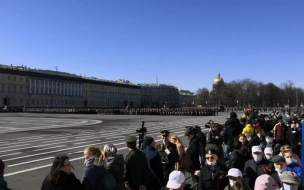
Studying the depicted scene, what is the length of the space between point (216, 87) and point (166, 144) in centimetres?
12954

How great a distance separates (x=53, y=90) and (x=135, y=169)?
118 metres

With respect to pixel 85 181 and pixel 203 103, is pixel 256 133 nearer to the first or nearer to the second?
pixel 85 181

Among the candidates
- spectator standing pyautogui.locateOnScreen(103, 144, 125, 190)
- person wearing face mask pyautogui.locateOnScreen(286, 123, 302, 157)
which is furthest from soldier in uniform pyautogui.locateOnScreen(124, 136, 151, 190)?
person wearing face mask pyautogui.locateOnScreen(286, 123, 302, 157)

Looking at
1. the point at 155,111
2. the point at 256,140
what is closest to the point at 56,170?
the point at 256,140

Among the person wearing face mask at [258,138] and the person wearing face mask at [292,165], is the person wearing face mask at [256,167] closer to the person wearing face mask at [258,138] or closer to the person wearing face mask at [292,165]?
the person wearing face mask at [292,165]

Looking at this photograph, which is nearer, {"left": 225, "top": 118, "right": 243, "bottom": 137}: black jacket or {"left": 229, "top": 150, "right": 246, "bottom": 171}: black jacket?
{"left": 229, "top": 150, "right": 246, "bottom": 171}: black jacket

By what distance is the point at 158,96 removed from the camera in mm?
182000

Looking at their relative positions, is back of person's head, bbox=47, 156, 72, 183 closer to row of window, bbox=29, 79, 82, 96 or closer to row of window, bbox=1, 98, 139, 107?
row of window, bbox=1, 98, 139, 107

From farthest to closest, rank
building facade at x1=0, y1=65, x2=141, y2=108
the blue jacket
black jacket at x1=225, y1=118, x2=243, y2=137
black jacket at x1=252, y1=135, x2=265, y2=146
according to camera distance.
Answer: building facade at x1=0, y1=65, x2=141, y2=108
black jacket at x1=225, y1=118, x2=243, y2=137
black jacket at x1=252, y1=135, x2=265, y2=146
the blue jacket

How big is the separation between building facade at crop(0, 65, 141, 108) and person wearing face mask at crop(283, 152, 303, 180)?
10276 cm

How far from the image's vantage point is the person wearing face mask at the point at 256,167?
5.59 meters

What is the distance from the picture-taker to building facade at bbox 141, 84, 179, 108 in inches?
7087

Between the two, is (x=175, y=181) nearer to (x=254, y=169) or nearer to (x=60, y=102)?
(x=254, y=169)

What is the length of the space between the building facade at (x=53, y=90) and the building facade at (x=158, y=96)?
1991cm
